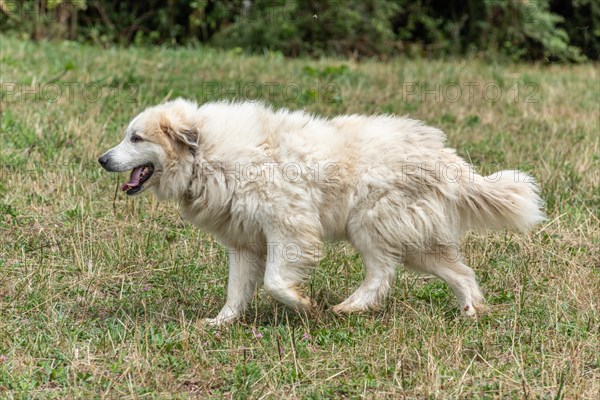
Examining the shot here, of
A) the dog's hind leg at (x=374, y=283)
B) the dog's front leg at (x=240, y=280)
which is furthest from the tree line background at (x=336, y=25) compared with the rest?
the dog's hind leg at (x=374, y=283)

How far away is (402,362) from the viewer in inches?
184

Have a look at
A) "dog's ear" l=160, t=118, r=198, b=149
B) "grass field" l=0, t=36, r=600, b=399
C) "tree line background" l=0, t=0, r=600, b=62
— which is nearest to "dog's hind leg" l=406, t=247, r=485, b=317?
"grass field" l=0, t=36, r=600, b=399

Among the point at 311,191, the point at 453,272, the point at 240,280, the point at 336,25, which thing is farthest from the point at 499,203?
the point at 336,25

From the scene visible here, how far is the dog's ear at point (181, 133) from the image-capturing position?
5.43 metres

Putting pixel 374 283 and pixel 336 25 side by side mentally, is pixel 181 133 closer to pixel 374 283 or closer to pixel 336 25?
pixel 374 283

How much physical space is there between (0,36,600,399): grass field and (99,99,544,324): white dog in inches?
12.1

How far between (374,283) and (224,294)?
1.14 meters

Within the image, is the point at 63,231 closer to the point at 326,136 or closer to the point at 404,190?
the point at 326,136

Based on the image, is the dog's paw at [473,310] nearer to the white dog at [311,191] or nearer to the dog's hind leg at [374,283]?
the white dog at [311,191]

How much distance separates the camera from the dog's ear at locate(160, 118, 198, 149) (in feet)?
17.8

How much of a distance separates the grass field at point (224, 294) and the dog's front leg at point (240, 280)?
16cm

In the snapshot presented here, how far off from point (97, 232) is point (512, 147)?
4.51m

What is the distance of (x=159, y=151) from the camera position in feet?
18.0

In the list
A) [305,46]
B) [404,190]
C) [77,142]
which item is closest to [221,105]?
[404,190]
